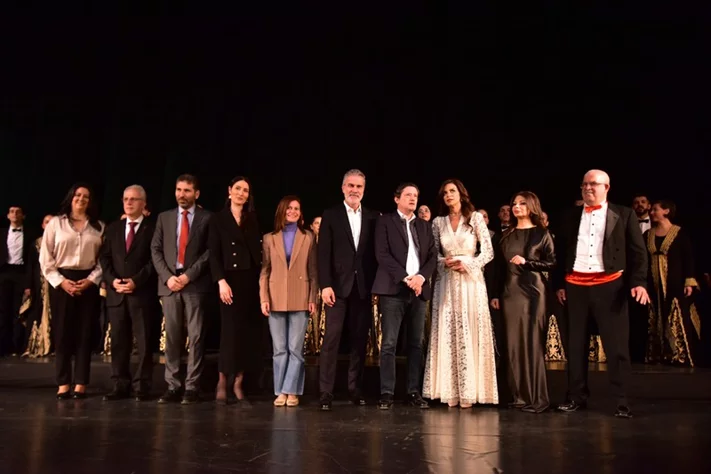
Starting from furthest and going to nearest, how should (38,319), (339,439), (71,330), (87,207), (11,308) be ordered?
(11,308)
(38,319)
(87,207)
(71,330)
(339,439)

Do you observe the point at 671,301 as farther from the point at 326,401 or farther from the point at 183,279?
the point at 183,279

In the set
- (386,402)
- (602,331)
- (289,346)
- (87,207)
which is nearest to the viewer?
(602,331)

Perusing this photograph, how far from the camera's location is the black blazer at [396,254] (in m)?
4.05

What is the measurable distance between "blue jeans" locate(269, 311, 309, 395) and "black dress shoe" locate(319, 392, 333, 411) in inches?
8.1

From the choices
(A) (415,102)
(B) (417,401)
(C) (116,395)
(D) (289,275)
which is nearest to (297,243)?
(D) (289,275)

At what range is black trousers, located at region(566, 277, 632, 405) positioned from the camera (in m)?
3.89

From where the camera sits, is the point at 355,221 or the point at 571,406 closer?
the point at 571,406

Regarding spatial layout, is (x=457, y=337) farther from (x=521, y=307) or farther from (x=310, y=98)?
(x=310, y=98)

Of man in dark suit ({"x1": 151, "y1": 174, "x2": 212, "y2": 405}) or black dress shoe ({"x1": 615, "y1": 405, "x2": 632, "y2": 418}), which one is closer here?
black dress shoe ({"x1": 615, "y1": 405, "x2": 632, "y2": 418})

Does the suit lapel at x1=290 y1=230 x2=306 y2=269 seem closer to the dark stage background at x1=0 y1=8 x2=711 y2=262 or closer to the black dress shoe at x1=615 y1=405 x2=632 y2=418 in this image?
the black dress shoe at x1=615 y1=405 x2=632 y2=418

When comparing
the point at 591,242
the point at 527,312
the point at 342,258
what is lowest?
the point at 527,312

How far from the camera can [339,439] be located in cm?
312

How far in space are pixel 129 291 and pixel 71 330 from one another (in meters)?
0.51

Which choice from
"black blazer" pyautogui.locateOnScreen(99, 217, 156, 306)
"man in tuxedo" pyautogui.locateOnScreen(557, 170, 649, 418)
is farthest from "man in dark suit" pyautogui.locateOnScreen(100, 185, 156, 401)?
"man in tuxedo" pyautogui.locateOnScreen(557, 170, 649, 418)
